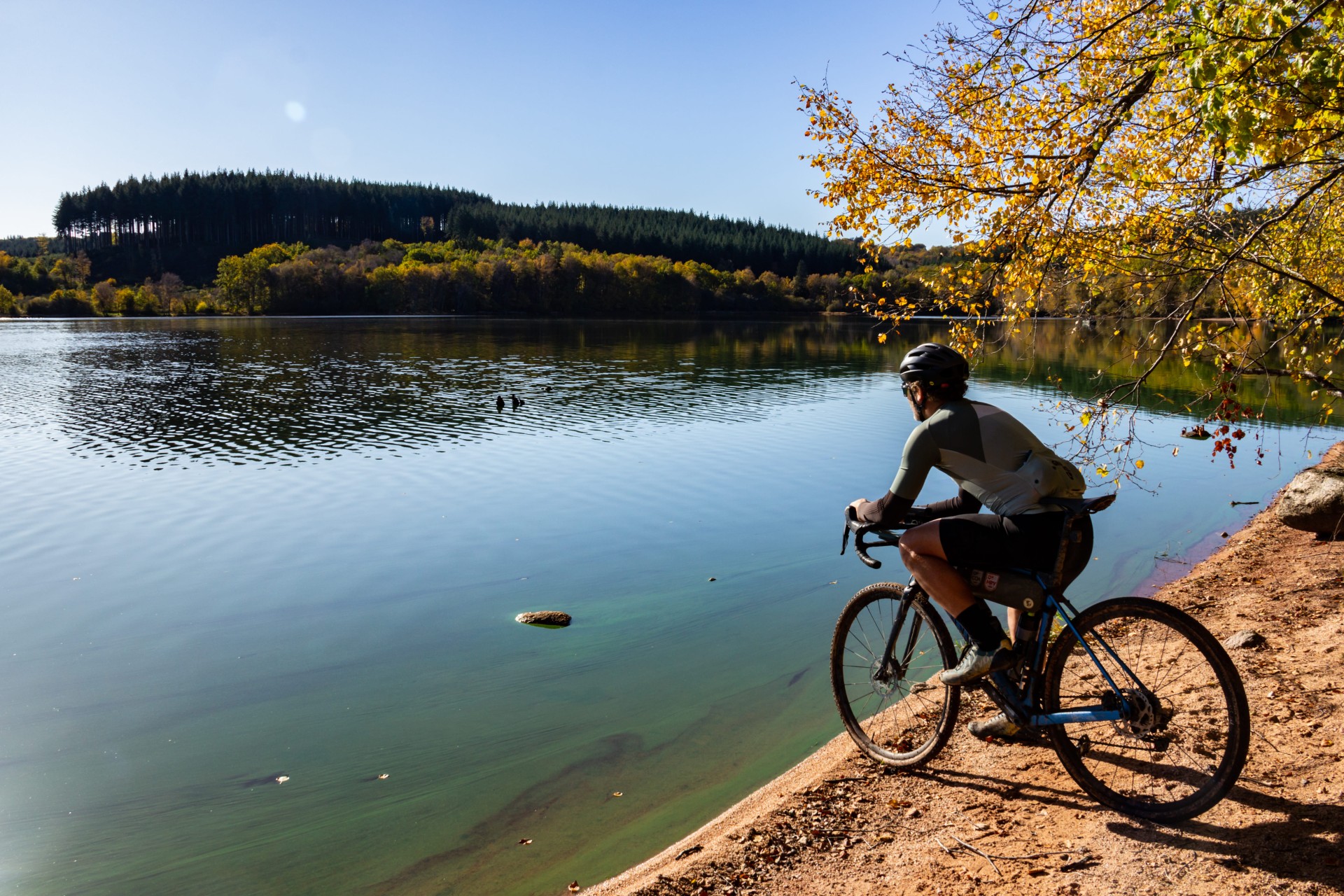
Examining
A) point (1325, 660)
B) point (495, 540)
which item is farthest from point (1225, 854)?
point (495, 540)

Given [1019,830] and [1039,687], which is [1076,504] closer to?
[1039,687]

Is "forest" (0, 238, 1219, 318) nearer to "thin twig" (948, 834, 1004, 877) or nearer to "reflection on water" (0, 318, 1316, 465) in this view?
"reflection on water" (0, 318, 1316, 465)

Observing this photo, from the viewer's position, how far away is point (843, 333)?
96.8m

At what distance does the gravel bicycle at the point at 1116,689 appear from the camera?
13.6 ft

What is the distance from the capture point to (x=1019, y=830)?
450 centimetres

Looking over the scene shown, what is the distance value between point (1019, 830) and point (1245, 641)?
368 cm

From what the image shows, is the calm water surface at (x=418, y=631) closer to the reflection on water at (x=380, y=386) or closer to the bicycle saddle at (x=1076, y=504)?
the reflection on water at (x=380, y=386)

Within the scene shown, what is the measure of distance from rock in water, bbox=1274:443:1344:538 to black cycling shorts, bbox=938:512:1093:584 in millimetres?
9183

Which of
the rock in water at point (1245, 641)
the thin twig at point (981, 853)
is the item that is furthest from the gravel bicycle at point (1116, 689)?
the rock in water at point (1245, 641)

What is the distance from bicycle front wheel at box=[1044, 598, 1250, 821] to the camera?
4.11 m

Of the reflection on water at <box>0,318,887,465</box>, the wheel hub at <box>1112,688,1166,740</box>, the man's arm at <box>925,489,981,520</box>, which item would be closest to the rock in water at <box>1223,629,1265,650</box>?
the wheel hub at <box>1112,688,1166,740</box>

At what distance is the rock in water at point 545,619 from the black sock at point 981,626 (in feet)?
21.3

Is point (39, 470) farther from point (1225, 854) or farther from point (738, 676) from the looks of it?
point (1225, 854)

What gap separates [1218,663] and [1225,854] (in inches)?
32.8
